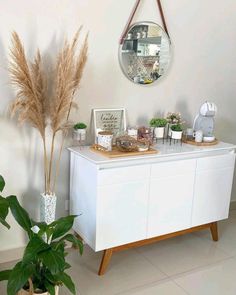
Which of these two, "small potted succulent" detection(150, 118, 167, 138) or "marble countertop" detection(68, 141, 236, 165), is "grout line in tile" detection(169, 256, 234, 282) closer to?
"marble countertop" detection(68, 141, 236, 165)

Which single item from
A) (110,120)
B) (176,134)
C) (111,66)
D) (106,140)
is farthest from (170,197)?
(111,66)

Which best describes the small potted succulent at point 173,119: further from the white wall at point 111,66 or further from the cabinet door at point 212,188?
the cabinet door at point 212,188

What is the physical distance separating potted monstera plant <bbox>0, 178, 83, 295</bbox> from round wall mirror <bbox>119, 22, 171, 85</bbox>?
132 cm

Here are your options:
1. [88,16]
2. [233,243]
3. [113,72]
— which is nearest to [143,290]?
[233,243]

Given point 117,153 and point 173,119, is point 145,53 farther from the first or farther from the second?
point 117,153

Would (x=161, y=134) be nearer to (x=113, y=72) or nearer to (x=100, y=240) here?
(x=113, y=72)

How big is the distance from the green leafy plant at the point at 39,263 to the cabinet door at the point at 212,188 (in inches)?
44.5

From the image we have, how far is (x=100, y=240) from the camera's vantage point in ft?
8.02

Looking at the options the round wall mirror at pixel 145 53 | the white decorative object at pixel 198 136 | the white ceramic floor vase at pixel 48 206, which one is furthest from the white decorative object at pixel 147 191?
the round wall mirror at pixel 145 53

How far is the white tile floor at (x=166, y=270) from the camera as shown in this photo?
2.44 m

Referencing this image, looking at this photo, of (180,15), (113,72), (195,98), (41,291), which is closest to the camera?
(41,291)

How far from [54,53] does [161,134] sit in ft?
3.42

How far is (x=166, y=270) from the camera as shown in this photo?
2.67m

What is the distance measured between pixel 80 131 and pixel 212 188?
1152 mm
